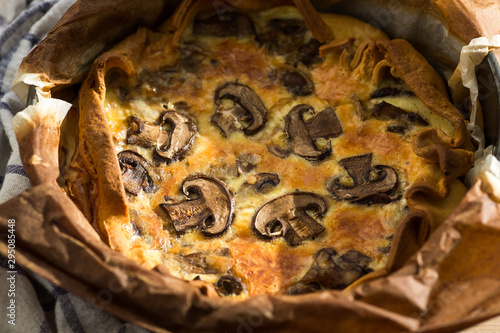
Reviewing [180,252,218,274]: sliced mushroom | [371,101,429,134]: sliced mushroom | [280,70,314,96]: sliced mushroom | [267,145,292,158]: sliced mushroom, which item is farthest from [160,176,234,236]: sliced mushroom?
[371,101,429,134]: sliced mushroom

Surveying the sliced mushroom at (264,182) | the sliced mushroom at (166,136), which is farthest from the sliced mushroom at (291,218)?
the sliced mushroom at (166,136)

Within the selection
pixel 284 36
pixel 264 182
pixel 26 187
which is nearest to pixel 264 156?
pixel 264 182

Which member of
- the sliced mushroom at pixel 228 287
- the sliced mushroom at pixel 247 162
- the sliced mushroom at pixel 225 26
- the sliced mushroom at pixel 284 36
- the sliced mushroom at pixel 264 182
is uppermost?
the sliced mushroom at pixel 225 26

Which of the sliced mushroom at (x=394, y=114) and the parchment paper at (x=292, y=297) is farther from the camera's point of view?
the sliced mushroom at (x=394, y=114)

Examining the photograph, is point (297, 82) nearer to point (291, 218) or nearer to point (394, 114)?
point (394, 114)

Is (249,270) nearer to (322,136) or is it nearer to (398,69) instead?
(322,136)

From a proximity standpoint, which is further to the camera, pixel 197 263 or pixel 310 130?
pixel 310 130

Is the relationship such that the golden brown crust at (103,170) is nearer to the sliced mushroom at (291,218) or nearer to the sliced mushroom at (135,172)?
the sliced mushroom at (135,172)
